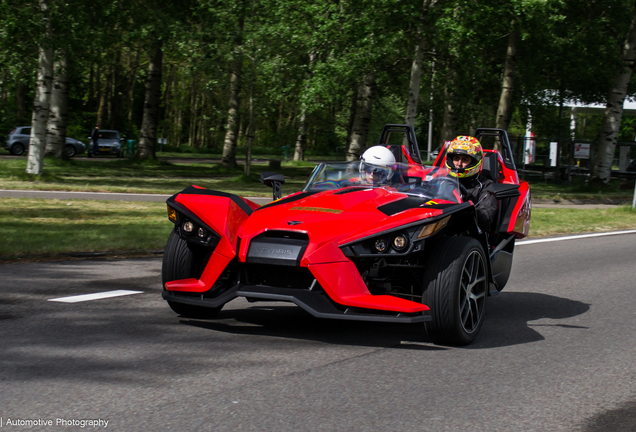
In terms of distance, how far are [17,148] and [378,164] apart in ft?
Result: 126

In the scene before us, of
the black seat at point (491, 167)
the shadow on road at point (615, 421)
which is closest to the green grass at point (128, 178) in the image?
the black seat at point (491, 167)

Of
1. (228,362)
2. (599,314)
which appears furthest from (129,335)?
(599,314)

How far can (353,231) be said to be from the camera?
5438 millimetres

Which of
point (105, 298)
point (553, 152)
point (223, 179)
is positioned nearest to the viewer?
point (105, 298)

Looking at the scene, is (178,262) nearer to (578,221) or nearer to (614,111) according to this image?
(578,221)

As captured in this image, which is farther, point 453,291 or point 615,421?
point 453,291

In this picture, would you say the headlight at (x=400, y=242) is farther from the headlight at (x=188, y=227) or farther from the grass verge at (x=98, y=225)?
the grass verge at (x=98, y=225)

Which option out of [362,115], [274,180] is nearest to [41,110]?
[362,115]

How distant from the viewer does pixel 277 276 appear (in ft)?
17.8

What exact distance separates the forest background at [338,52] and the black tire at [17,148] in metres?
12.1

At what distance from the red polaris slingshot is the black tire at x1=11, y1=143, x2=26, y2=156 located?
124 feet

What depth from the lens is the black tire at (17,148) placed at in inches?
1622

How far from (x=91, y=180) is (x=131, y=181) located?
121 centimetres

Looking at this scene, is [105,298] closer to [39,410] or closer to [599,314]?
[39,410]
